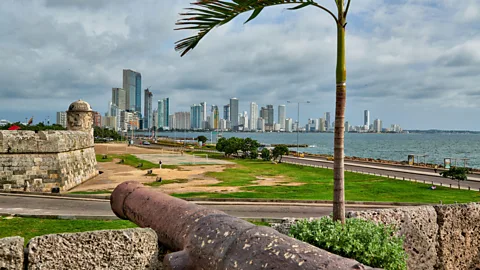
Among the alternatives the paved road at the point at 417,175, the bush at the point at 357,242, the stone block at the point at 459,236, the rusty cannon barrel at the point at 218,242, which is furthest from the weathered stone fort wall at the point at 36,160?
the paved road at the point at 417,175

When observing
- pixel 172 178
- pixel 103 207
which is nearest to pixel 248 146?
pixel 172 178

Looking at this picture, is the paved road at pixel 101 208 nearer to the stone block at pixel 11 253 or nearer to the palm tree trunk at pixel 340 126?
the palm tree trunk at pixel 340 126

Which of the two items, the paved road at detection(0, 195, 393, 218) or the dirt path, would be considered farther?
the dirt path

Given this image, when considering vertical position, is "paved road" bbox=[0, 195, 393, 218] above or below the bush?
below

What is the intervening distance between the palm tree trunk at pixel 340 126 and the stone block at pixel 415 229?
0.99 m

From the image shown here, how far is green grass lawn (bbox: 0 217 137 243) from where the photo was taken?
10.3 metres

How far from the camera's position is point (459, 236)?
20.6ft

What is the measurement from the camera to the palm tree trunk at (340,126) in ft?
16.0

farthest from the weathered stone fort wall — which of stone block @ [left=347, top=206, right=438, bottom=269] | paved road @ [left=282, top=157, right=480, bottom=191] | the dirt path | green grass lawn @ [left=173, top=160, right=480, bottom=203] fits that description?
paved road @ [left=282, top=157, right=480, bottom=191]

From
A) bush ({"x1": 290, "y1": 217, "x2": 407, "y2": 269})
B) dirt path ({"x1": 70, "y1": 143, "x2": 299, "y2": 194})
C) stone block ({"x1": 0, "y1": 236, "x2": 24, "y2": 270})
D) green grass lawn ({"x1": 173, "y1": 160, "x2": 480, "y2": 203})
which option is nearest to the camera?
stone block ({"x1": 0, "y1": 236, "x2": 24, "y2": 270})

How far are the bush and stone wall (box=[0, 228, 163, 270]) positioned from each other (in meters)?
1.89

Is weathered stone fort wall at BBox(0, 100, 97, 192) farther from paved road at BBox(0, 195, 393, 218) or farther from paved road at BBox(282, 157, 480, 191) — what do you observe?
paved road at BBox(282, 157, 480, 191)

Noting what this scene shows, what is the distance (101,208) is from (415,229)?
42.7ft

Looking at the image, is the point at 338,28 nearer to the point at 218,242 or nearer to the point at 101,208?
the point at 218,242
